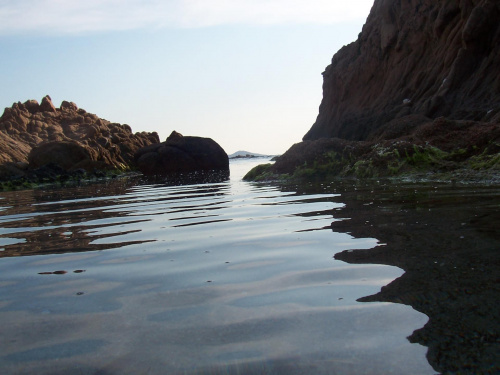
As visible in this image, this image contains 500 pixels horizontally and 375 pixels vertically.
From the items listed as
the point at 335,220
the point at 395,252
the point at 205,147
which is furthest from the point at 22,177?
the point at 395,252

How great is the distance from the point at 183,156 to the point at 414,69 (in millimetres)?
19338

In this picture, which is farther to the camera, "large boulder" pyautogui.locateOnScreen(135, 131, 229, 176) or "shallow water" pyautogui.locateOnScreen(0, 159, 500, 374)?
"large boulder" pyautogui.locateOnScreen(135, 131, 229, 176)

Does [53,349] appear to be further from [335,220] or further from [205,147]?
[205,147]

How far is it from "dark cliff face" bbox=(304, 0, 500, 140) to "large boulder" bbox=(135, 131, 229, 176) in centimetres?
919

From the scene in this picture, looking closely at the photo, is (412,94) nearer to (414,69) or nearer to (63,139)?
(414,69)

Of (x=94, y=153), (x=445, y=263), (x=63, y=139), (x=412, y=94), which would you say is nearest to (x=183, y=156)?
(x=94, y=153)

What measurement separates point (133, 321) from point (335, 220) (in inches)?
118

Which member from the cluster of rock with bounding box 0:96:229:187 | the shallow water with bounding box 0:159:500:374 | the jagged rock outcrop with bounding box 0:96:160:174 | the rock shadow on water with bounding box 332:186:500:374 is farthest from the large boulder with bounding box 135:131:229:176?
the shallow water with bounding box 0:159:500:374

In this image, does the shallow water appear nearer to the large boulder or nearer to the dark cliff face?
the dark cliff face

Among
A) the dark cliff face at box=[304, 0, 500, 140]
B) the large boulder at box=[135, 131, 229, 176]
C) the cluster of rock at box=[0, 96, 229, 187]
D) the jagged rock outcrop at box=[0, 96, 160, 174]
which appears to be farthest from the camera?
the large boulder at box=[135, 131, 229, 176]

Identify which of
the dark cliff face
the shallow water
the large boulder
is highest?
the dark cliff face

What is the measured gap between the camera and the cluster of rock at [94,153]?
3150cm

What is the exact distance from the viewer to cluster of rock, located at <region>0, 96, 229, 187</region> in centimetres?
3150

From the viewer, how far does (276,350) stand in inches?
66.2
